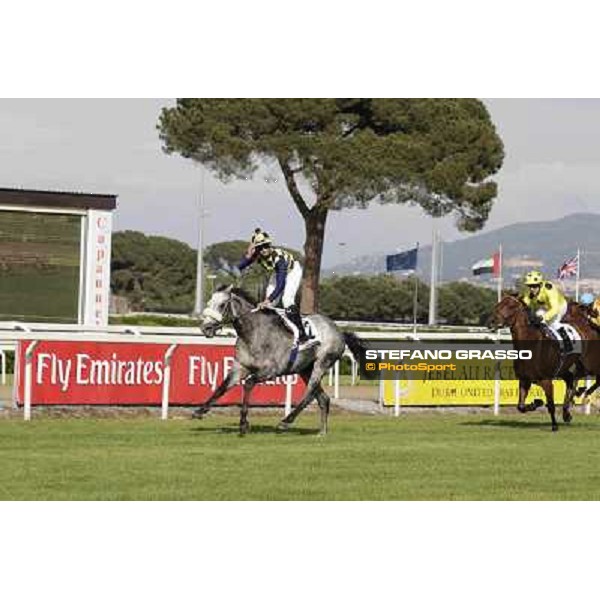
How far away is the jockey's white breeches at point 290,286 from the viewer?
15055mm

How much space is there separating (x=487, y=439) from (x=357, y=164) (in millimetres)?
20619

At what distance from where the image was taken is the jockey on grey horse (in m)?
14.7

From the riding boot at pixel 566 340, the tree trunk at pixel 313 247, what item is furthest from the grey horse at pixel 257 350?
the tree trunk at pixel 313 247

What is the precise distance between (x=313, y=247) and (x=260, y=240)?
A: 22891 mm

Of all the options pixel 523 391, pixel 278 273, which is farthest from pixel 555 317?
pixel 278 273

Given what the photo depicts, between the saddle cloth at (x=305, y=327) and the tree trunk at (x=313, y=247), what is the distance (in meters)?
21.7

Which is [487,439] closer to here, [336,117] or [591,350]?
[591,350]

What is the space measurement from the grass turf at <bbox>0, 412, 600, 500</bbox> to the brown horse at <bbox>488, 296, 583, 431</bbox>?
20.7 inches

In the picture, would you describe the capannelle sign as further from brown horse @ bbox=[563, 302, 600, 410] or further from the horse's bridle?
brown horse @ bbox=[563, 302, 600, 410]

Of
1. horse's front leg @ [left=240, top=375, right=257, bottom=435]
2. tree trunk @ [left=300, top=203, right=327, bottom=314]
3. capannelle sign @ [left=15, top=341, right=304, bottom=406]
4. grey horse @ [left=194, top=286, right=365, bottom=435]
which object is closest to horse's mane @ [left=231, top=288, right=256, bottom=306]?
grey horse @ [left=194, top=286, right=365, bottom=435]

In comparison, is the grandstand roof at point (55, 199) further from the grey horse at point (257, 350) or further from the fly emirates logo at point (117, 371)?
the grey horse at point (257, 350)

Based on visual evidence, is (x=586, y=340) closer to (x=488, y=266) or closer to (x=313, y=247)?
(x=313, y=247)

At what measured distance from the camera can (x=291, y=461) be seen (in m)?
12.4

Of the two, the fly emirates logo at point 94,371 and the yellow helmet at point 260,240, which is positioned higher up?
the yellow helmet at point 260,240
